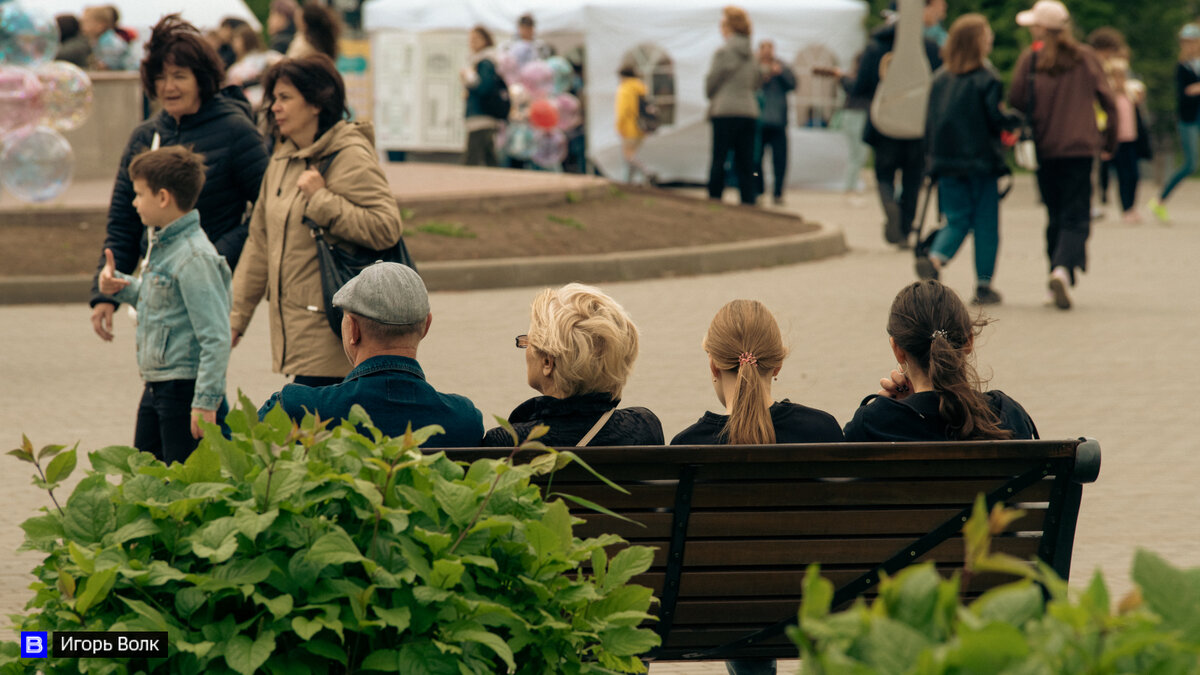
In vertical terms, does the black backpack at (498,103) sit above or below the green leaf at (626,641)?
below

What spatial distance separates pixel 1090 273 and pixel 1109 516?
7.77 meters

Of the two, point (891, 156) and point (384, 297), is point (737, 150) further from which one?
point (384, 297)

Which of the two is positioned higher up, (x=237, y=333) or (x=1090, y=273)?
(x=237, y=333)

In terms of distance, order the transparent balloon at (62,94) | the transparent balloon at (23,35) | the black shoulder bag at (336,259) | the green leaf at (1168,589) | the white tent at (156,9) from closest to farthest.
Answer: the green leaf at (1168,589) → the black shoulder bag at (336,259) → the transparent balloon at (62,94) → the transparent balloon at (23,35) → the white tent at (156,9)

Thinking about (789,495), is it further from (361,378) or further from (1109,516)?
(1109,516)

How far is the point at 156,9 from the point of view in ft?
91.5

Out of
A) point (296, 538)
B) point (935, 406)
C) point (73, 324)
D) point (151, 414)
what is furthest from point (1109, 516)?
point (73, 324)

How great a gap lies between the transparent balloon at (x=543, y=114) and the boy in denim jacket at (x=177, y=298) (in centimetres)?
1554

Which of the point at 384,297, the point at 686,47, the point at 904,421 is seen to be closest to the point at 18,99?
the point at 384,297

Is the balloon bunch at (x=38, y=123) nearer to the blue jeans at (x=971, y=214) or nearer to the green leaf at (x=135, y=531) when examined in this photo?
the blue jeans at (x=971, y=214)

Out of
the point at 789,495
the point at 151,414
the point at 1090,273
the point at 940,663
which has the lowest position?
the point at 1090,273

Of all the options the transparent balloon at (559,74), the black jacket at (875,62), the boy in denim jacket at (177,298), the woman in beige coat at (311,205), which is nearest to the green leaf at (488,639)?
the boy in denim jacket at (177,298)

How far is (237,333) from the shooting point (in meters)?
5.62

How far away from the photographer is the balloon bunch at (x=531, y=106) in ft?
67.4
